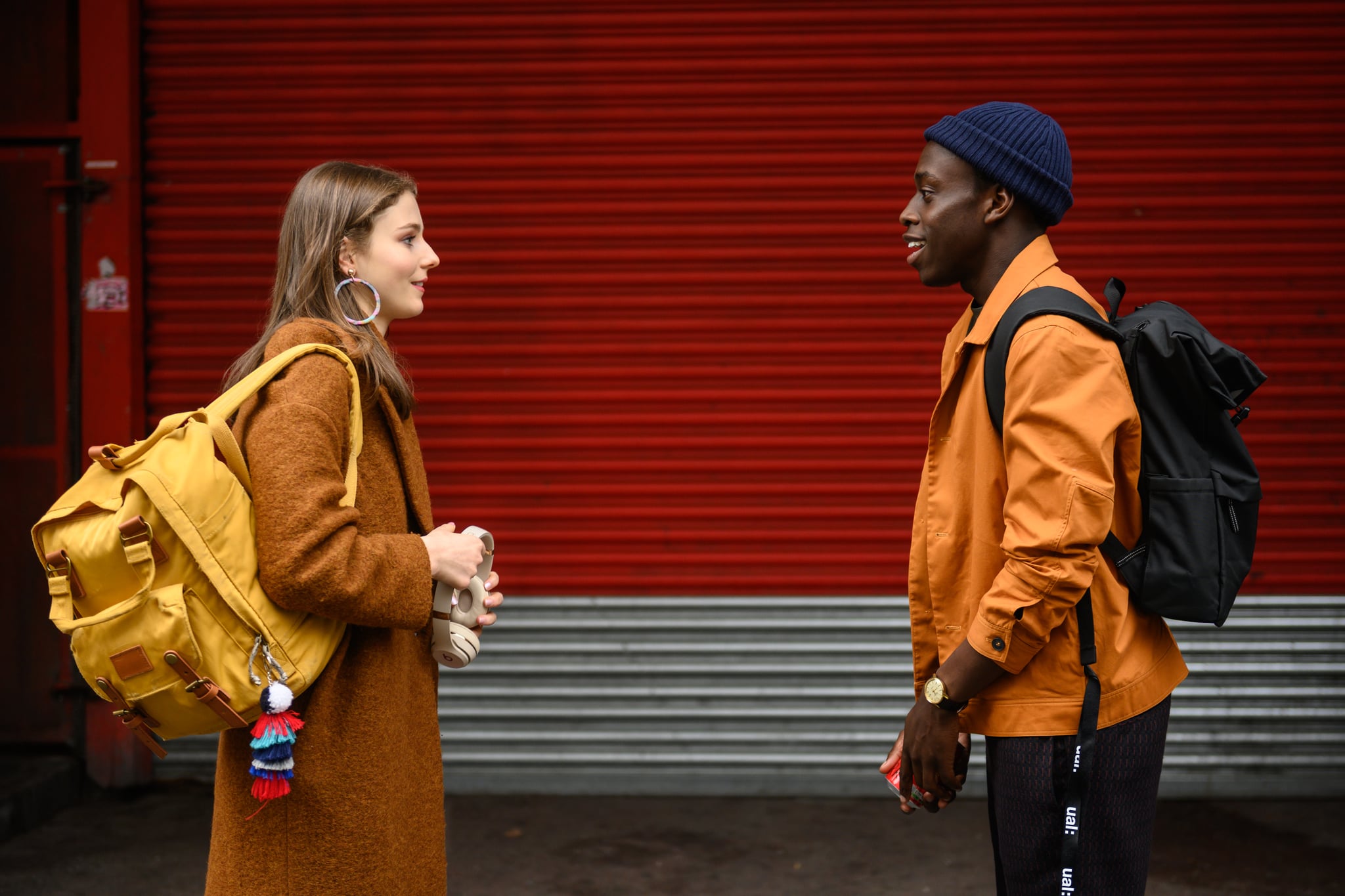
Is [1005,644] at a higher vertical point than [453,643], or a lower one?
higher

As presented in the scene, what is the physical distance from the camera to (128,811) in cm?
512

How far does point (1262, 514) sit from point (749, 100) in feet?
9.51

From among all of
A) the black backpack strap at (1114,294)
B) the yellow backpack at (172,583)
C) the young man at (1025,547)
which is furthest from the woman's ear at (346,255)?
the black backpack strap at (1114,294)

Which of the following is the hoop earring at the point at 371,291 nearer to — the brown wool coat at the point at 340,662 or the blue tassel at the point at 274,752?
the brown wool coat at the point at 340,662

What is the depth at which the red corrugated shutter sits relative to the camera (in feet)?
17.0

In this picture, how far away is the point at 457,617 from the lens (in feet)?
7.89

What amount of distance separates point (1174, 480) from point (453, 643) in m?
1.43

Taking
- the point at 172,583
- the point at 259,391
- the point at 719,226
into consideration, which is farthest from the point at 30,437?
the point at 172,583

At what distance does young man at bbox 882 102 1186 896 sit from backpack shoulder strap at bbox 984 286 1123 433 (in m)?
0.02

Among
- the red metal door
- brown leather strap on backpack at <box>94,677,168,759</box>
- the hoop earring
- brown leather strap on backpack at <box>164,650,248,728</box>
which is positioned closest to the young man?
the hoop earring

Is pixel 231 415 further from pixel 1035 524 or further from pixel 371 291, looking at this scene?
pixel 1035 524

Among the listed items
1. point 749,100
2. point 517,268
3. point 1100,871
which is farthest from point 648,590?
point 1100,871

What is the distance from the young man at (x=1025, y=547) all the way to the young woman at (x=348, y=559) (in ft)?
3.04

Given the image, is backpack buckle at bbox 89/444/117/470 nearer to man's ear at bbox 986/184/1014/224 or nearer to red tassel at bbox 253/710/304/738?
red tassel at bbox 253/710/304/738
